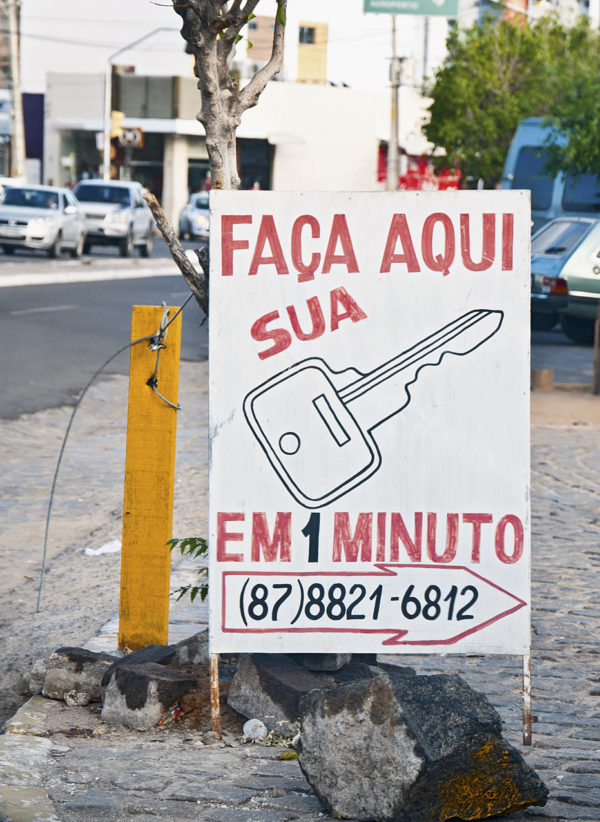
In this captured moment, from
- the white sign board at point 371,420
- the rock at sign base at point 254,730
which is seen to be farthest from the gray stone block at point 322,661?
the white sign board at point 371,420

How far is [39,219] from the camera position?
98.2 ft

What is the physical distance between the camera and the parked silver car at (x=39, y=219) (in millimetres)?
30094

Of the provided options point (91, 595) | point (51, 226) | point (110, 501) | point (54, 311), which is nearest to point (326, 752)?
point (91, 595)

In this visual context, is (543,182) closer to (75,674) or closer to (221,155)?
Result: (221,155)

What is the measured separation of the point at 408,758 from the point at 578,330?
54.1 ft

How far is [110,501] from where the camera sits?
8609mm

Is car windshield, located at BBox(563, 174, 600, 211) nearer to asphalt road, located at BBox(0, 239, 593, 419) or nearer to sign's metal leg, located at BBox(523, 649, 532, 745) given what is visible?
asphalt road, located at BBox(0, 239, 593, 419)

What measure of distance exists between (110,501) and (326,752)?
507cm

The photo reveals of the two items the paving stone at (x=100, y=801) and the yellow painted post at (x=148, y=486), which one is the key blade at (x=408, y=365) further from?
the paving stone at (x=100, y=801)

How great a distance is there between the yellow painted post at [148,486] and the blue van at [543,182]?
17.8 meters

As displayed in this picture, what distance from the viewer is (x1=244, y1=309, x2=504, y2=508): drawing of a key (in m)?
4.17

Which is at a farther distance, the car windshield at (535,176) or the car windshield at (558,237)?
the car windshield at (535,176)

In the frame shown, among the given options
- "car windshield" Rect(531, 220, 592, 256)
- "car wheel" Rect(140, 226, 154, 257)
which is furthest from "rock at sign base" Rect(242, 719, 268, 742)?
"car wheel" Rect(140, 226, 154, 257)

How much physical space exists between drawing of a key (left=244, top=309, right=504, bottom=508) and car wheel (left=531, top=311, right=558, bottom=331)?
15064 mm
